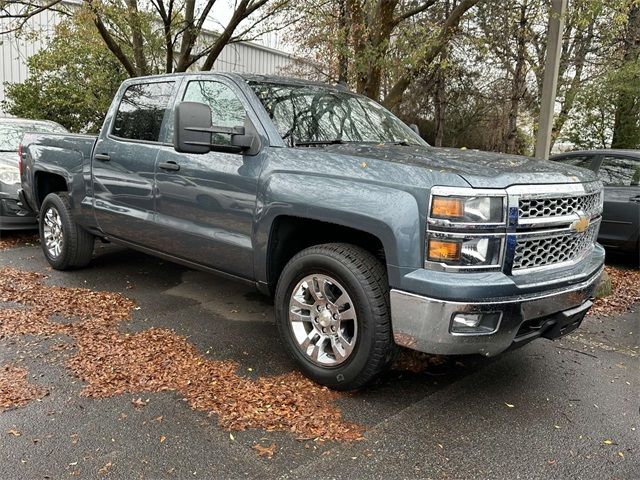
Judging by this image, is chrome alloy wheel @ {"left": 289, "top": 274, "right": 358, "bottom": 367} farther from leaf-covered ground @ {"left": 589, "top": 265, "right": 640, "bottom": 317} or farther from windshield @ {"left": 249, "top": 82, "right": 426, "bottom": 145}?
leaf-covered ground @ {"left": 589, "top": 265, "right": 640, "bottom": 317}

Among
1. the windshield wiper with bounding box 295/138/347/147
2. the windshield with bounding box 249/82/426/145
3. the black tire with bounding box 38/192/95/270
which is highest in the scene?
the windshield with bounding box 249/82/426/145

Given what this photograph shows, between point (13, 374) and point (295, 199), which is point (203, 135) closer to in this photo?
point (295, 199)

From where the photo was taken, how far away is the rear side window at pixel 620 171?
23.5ft

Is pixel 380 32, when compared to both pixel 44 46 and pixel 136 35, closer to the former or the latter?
pixel 136 35

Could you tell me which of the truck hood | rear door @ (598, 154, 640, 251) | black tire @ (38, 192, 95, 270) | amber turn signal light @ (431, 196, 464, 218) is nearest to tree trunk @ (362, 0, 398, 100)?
rear door @ (598, 154, 640, 251)

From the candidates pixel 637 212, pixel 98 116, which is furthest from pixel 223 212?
pixel 98 116

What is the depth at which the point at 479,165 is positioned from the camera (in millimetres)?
3119

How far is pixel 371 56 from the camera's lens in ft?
26.2

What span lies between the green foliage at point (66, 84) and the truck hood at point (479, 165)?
35.9 ft

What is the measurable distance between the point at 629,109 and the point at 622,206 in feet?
26.5

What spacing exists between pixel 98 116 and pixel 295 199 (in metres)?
12.1

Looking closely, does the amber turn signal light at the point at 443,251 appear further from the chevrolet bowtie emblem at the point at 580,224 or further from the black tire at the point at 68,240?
the black tire at the point at 68,240

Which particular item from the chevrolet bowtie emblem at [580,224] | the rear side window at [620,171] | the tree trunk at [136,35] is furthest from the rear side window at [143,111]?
the rear side window at [620,171]

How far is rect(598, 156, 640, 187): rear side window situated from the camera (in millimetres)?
7156
